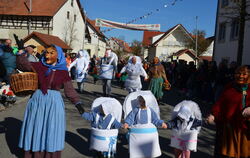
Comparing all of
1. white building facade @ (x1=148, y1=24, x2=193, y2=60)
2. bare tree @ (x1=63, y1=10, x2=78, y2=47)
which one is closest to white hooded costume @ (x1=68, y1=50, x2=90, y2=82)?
bare tree @ (x1=63, y1=10, x2=78, y2=47)

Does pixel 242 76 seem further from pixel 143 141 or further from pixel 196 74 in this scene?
pixel 196 74

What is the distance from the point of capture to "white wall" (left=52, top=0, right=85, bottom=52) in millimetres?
36438

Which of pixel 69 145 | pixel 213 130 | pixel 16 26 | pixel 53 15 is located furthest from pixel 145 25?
pixel 69 145

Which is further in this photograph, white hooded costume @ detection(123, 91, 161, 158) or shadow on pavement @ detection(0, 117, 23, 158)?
shadow on pavement @ detection(0, 117, 23, 158)

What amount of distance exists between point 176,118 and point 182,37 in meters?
43.7

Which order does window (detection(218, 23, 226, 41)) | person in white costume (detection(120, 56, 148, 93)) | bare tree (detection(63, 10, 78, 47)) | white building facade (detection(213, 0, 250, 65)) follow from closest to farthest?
person in white costume (detection(120, 56, 148, 93)), white building facade (detection(213, 0, 250, 65)), window (detection(218, 23, 226, 41)), bare tree (detection(63, 10, 78, 47))

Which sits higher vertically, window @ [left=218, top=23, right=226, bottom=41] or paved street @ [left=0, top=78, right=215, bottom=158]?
window @ [left=218, top=23, right=226, bottom=41]

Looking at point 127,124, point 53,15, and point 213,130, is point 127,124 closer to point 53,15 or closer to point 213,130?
point 213,130

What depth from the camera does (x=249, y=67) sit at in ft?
12.1

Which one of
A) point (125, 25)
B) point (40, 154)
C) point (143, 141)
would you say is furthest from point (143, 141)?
point (125, 25)

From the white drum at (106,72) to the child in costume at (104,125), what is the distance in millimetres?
5250

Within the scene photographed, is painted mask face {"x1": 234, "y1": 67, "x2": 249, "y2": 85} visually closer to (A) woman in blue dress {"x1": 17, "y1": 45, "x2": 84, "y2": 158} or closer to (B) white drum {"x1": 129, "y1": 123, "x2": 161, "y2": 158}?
(B) white drum {"x1": 129, "y1": 123, "x2": 161, "y2": 158}

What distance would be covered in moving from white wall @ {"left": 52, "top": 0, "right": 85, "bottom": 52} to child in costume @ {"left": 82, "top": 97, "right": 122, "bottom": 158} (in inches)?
1283

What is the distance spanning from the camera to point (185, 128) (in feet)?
14.5
